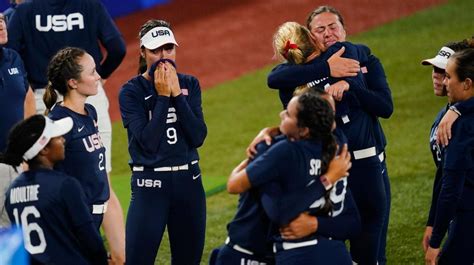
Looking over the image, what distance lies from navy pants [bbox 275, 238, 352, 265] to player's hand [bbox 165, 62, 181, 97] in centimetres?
135

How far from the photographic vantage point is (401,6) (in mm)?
14789

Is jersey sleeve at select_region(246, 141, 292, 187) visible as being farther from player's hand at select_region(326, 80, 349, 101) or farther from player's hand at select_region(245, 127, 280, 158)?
player's hand at select_region(326, 80, 349, 101)

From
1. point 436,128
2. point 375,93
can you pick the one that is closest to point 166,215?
point 375,93

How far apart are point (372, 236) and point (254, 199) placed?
1402 millimetres

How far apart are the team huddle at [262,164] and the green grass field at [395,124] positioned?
4.43ft

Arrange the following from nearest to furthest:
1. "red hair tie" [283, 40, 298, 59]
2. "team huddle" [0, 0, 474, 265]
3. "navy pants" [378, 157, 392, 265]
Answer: "team huddle" [0, 0, 474, 265], "red hair tie" [283, 40, 298, 59], "navy pants" [378, 157, 392, 265]

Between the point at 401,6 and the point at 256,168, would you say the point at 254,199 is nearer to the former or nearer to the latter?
the point at 256,168

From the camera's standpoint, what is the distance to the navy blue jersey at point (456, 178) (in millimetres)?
4988

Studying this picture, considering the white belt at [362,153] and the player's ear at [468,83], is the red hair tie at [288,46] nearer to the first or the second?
the white belt at [362,153]

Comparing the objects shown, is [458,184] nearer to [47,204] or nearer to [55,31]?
[47,204]

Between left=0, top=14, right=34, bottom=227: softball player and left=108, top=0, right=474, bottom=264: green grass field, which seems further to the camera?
left=108, top=0, right=474, bottom=264: green grass field

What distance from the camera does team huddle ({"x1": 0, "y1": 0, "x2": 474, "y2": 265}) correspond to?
433 centimetres

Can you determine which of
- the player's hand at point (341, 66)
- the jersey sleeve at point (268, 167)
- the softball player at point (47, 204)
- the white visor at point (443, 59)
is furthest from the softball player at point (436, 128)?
the softball player at point (47, 204)

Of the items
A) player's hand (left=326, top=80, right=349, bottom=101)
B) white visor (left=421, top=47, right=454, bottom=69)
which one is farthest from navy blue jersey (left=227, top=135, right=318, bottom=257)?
white visor (left=421, top=47, right=454, bottom=69)
